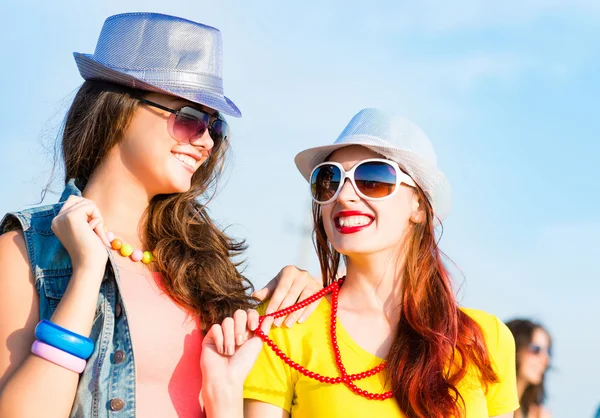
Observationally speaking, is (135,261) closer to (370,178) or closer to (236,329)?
(236,329)

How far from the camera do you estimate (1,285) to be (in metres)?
3.54

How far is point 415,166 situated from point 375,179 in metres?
0.24

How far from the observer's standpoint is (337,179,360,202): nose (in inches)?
156

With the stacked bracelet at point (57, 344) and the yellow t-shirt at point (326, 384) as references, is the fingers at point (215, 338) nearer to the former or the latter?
the yellow t-shirt at point (326, 384)

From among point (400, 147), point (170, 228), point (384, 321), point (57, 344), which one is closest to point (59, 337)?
point (57, 344)

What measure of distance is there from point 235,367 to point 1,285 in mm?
1063

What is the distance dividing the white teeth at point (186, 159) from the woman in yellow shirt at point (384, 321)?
1.87ft

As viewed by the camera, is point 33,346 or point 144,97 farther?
point 144,97

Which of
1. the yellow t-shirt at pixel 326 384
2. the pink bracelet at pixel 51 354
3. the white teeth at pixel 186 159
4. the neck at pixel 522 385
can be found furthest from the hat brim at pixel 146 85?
the neck at pixel 522 385

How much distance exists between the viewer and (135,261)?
13.5 ft

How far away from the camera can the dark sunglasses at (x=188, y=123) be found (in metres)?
4.12

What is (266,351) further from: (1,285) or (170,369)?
(1,285)

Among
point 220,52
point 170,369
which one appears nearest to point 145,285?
point 170,369

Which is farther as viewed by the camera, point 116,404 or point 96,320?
point 96,320
